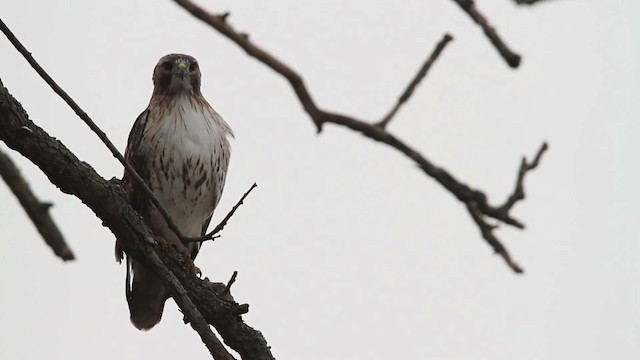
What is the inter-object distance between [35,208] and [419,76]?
155 cm

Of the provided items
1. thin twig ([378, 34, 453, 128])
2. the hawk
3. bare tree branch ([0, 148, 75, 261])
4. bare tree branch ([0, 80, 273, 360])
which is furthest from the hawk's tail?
thin twig ([378, 34, 453, 128])

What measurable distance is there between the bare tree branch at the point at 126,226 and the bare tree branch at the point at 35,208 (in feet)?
2.14

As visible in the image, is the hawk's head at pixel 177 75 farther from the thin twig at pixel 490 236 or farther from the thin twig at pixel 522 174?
the thin twig at pixel 490 236

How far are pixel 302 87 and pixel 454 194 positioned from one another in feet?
1.45

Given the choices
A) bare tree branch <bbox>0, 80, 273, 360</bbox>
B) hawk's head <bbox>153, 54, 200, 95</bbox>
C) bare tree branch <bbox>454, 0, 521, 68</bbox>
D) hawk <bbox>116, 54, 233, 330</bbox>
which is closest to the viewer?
bare tree branch <bbox>454, 0, 521, 68</bbox>

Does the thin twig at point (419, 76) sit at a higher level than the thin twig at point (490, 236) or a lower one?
higher

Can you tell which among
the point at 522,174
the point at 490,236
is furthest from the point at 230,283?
the point at 490,236

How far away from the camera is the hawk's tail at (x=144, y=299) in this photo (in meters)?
6.71

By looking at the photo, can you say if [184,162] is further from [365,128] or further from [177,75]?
[365,128]

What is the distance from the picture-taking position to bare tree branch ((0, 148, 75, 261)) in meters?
3.40

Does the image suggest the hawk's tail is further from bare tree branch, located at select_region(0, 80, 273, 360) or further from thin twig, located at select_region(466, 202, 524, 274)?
thin twig, located at select_region(466, 202, 524, 274)

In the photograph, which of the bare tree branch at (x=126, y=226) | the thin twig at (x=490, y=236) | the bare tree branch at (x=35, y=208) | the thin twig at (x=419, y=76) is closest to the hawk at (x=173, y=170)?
the bare tree branch at (x=126, y=226)

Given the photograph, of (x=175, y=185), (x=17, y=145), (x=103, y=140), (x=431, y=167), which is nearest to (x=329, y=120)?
(x=431, y=167)

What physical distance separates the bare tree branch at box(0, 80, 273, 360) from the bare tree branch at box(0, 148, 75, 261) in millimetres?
653
